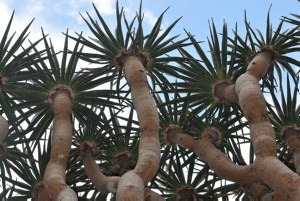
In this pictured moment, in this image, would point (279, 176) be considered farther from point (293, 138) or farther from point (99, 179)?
point (99, 179)

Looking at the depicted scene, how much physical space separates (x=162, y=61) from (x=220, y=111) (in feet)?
3.71

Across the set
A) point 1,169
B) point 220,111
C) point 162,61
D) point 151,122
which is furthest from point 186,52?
point 1,169

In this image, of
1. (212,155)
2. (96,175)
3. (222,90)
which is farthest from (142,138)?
(222,90)

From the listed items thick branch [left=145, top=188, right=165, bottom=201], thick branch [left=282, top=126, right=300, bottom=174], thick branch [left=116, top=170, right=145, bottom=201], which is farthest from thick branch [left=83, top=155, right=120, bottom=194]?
thick branch [left=282, top=126, right=300, bottom=174]

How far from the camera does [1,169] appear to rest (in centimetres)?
616

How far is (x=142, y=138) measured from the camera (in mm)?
5109

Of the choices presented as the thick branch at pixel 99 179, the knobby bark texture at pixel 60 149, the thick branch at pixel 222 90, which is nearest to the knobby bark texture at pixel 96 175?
the thick branch at pixel 99 179

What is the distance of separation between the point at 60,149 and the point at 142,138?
0.92m

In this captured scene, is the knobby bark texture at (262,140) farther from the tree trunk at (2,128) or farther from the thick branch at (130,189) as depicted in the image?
the tree trunk at (2,128)

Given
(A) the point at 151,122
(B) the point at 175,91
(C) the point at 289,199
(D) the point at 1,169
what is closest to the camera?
(C) the point at 289,199

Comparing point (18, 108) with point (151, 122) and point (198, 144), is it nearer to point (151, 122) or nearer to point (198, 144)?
point (151, 122)

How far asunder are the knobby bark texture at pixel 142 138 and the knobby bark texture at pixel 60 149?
562mm

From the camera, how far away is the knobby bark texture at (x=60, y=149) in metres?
4.72

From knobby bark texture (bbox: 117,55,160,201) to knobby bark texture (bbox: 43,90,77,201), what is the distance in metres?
0.56
